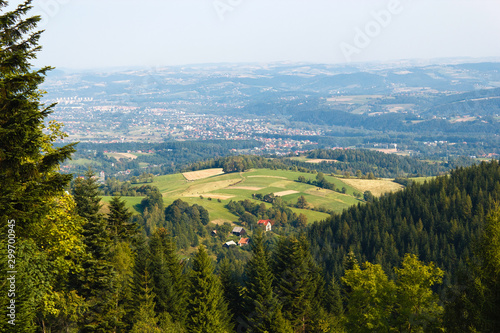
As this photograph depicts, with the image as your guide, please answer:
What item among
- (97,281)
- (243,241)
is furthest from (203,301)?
(243,241)

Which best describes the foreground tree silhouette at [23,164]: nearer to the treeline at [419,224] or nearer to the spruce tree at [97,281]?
the spruce tree at [97,281]

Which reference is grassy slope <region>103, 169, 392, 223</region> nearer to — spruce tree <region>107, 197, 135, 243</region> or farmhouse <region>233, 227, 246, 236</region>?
farmhouse <region>233, 227, 246, 236</region>

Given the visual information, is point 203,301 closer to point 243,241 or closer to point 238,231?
point 243,241

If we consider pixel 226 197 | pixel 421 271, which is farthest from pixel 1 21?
pixel 226 197

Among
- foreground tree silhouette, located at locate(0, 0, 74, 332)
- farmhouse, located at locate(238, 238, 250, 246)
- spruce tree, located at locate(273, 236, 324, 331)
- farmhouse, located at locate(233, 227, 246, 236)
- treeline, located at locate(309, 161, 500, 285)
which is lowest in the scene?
farmhouse, located at locate(238, 238, 250, 246)

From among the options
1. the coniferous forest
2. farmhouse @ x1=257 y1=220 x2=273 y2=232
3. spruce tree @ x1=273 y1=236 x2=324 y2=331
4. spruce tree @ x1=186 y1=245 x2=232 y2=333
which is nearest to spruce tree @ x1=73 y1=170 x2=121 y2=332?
the coniferous forest

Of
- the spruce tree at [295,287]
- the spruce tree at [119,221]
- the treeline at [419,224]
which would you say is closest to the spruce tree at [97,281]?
the spruce tree at [119,221]
